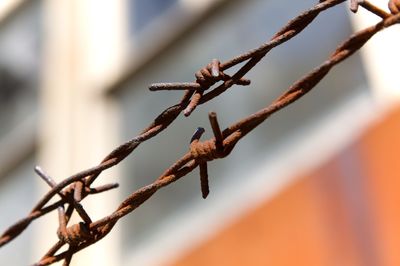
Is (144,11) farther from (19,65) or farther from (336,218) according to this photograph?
(336,218)

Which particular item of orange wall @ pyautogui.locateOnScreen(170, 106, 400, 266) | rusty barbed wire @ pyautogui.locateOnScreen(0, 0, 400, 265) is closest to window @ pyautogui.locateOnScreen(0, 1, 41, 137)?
orange wall @ pyautogui.locateOnScreen(170, 106, 400, 266)

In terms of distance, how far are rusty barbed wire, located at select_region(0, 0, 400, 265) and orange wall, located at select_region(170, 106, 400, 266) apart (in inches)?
42.0

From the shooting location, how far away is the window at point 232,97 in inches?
98.0

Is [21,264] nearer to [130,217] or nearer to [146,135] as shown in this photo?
[130,217]

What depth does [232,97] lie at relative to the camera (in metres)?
2.77

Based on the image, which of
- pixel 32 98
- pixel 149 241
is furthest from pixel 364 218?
pixel 32 98

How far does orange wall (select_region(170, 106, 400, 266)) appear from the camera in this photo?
2.06m

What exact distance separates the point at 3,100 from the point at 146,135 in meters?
2.95

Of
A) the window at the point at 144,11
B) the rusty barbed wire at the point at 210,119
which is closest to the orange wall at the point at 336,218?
the rusty barbed wire at the point at 210,119

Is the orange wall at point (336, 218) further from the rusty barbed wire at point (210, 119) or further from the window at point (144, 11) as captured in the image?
the window at point (144, 11)

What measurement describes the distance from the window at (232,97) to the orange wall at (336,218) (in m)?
0.21

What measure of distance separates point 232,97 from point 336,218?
72 cm

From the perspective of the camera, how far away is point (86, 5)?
12.2ft

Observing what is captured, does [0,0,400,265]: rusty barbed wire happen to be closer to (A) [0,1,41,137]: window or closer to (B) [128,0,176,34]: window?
(B) [128,0,176,34]: window
